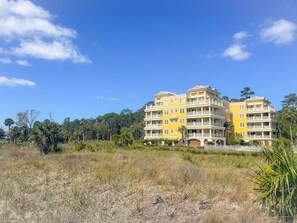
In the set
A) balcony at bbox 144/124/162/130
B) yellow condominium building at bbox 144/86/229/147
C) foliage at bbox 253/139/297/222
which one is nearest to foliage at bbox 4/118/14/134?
yellow condominium building at bbox 144/86/229/147

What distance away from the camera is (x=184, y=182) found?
7.89 metres

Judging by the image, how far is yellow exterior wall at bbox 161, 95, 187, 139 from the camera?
215 feet

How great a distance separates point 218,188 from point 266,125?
62.5 meters

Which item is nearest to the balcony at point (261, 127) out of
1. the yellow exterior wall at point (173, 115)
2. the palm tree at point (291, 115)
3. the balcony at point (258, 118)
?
the balcony at point (258, 118)

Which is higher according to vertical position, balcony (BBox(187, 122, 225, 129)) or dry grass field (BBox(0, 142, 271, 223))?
balcony (BBox(187, 122, 225, 129))

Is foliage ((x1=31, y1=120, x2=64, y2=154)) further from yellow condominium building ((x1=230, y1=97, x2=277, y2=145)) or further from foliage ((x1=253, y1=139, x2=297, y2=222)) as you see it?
yellow condominium building ((x1=230, y1=97, x2=277, y2=145))

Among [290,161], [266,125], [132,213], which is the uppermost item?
[266,125]

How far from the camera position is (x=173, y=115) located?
2633 inches

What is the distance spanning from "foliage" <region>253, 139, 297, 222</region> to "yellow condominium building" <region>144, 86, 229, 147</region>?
54.4m

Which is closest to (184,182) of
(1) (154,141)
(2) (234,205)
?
(2) (234,205)

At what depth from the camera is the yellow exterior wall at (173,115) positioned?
65.5m

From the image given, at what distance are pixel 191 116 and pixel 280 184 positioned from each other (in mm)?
58294

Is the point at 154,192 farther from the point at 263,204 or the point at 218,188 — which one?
the point at 263,204

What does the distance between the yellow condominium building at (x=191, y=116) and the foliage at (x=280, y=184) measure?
5439 cm
